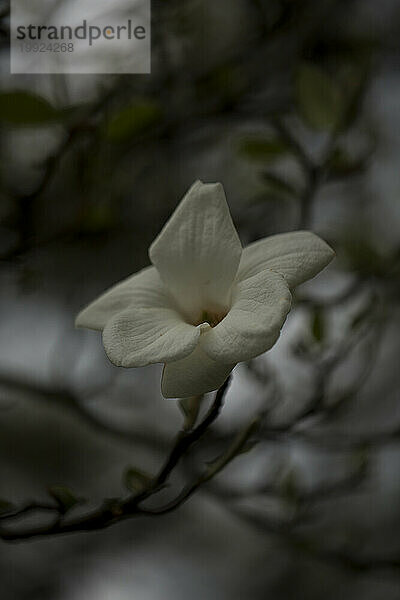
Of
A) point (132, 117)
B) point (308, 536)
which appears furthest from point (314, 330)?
point (308, 536)

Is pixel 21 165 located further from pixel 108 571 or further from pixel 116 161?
pixel 108 571

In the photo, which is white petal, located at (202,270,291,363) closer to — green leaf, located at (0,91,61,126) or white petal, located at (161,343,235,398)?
white petal, located at (161,343,235,398)

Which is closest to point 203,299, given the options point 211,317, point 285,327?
point 211,317

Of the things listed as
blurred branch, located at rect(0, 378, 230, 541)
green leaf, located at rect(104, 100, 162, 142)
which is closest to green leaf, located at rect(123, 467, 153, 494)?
blurred branch, located at rect(0, 378, 230, 541)

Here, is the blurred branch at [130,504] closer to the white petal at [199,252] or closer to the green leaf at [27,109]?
the white petal at [199,252]

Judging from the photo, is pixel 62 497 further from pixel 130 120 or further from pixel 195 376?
pixel 130 120

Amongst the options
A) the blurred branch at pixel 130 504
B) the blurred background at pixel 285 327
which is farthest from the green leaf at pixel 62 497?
the blurred background at pixel 285 327
